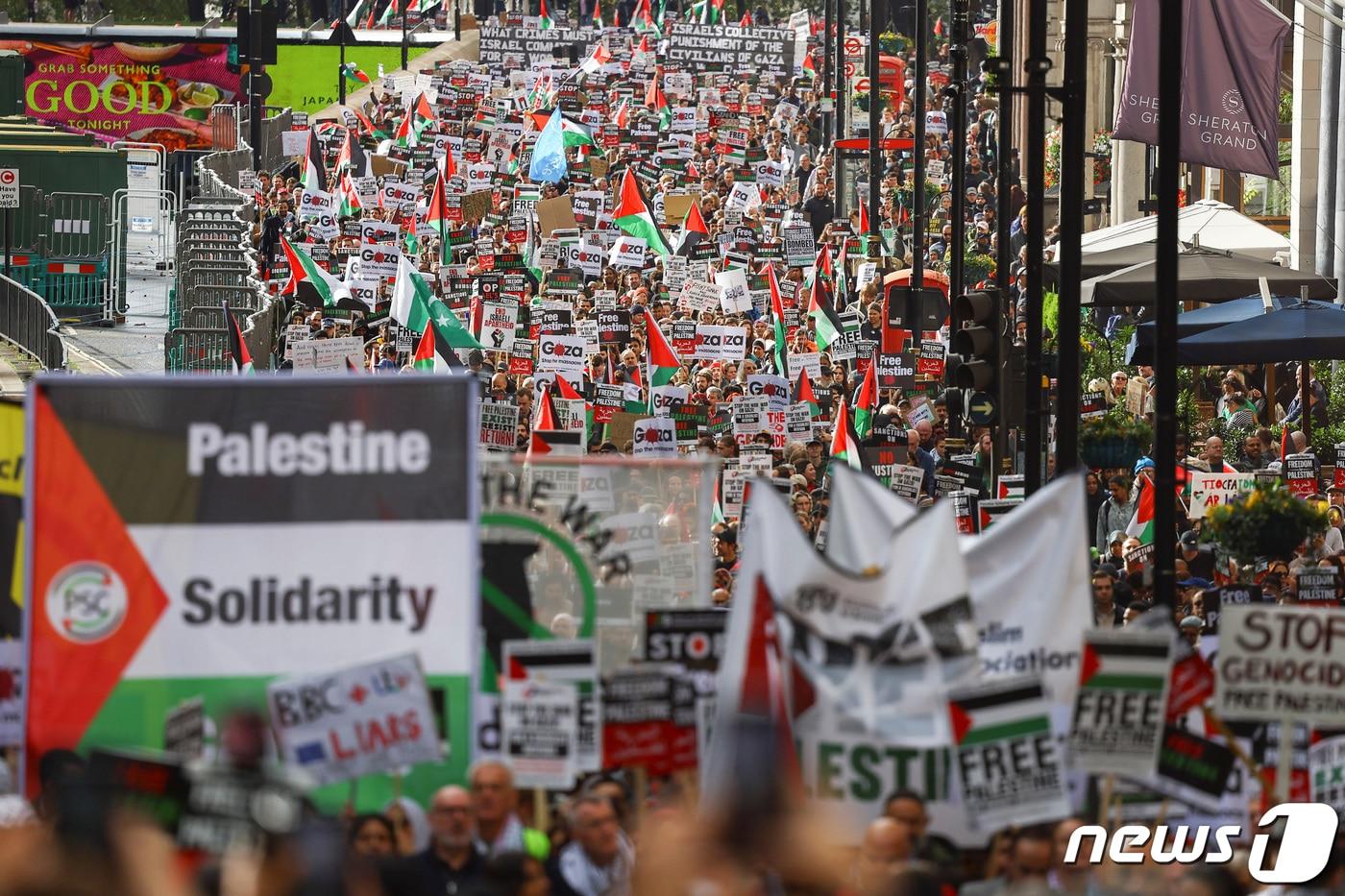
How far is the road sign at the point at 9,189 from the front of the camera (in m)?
31.1

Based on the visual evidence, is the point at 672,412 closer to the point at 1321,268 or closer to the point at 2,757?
the point at 1321,268

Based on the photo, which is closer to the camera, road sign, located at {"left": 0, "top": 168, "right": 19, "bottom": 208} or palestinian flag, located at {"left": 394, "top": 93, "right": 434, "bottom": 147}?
road sign, located at {"left": 0, "top": 168, "right": 19, "bottom": 208}

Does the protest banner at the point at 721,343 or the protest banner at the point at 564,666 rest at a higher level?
the protest banner at the point at 721,343

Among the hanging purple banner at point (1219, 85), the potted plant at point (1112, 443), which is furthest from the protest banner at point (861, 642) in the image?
the hanging purple banner at point (1219, 85)

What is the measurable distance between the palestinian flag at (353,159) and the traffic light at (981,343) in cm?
2749

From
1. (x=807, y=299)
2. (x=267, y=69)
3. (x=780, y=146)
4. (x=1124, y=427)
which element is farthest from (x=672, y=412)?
(x=267, y=69)

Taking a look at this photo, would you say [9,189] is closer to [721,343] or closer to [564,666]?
[721,343]

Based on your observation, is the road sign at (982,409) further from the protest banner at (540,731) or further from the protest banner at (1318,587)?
the protest banner at (540,731)

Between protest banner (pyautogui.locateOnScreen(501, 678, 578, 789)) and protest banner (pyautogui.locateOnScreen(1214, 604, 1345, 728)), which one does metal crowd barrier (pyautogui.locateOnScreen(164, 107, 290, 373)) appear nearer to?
protest banner (pyautogui.locateOnScreen(501, 678, 578, 789))

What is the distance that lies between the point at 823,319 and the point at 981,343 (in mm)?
10375

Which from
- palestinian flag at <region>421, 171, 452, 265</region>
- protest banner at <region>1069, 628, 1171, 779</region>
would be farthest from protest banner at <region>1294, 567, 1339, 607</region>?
palestinian flag at <region>421, 171, 452, 265</region>

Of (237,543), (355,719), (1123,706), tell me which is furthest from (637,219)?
(355,719)

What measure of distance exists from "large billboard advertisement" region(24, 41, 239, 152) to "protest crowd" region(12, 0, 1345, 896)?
43139 mm

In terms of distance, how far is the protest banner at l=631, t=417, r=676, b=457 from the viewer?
61.4 ft
